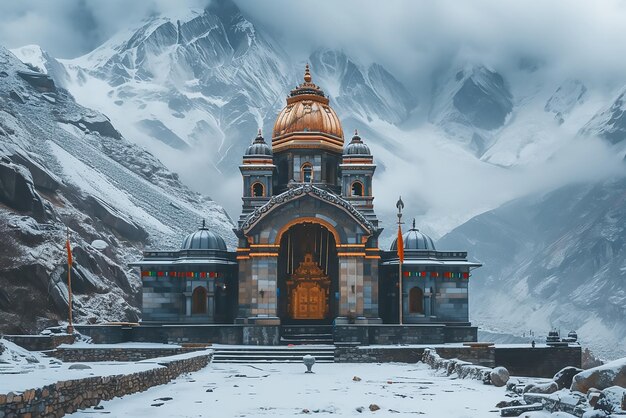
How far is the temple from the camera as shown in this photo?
50.2 m

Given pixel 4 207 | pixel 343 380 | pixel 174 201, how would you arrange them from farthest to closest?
pixel 174 201, pixel 4 207, pixel 343 380

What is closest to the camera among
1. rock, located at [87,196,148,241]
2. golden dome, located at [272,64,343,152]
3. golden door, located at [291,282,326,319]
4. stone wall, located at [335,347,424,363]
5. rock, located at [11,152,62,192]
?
stone wall, located at [335,347,424,363]

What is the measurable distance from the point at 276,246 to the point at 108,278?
3950cm

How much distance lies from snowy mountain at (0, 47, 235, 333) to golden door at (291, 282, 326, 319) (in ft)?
73.0

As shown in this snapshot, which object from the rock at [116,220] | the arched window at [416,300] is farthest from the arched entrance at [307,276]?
the rock at [116,220]

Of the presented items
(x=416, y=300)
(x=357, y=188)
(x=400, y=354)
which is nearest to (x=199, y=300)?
(x=357, y=188)

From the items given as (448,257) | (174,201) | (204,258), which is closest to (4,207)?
(204,258)

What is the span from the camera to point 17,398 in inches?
597

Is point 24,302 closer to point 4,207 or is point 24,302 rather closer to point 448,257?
point 4,207

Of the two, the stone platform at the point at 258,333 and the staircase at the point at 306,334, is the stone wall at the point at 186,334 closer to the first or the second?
the stone platform at the point at 258,333

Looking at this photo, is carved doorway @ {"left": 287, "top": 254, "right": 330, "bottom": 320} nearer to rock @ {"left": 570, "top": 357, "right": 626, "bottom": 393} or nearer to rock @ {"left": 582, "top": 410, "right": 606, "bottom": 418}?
rock @ {"left": 570, "top": 357, "right": 626, "bottom": 393}

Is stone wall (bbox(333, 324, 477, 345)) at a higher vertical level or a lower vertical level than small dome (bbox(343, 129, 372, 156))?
lower

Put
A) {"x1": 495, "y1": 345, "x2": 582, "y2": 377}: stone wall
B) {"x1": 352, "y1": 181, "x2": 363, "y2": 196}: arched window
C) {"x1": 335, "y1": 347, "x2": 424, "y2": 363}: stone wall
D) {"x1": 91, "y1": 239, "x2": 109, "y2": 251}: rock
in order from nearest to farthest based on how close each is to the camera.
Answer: {"x1": 335, "y1": 347, "x2": 424, "y2": 363}: stone wall, {"x1": 495, "y1": 345, "x2": 582, "y2": 377}: stone wall, {"x1": 352, "y1": 181, "x2": 363, "y2": 196}: arched window, {"x1": 91, "y1": 239, "x2": 109, "y2": 251}: rock

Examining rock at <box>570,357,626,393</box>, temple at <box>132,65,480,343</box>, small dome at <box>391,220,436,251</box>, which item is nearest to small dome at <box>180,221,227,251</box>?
temple at <box>132,65,480,343</box>
